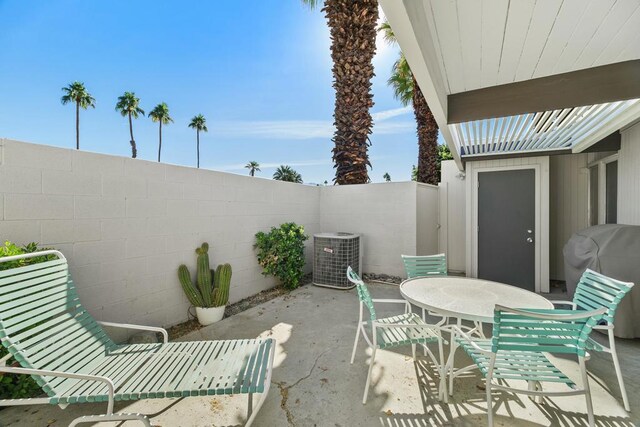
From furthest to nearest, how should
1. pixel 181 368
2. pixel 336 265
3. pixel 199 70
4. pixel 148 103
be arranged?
pixel 148 103, pixel 199 70, pixel 336 265, pixel 181 368

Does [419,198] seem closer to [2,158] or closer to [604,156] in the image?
→ [604,156]

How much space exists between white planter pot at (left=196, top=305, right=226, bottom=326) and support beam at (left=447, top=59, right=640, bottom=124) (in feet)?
12.3

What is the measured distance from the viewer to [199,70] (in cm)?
990

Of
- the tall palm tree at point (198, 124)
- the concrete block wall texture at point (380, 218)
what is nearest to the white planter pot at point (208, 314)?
the concrete block wall texture at point (380, 218)

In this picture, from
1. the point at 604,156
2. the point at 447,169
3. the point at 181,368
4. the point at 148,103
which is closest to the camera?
the point at 181,368

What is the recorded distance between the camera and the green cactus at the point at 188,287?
332 cm

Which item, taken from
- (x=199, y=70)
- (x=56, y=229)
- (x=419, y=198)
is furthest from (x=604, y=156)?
(x=199, y=70)

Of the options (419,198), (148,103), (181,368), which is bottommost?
(181,368)

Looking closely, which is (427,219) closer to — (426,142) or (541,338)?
(426,142)

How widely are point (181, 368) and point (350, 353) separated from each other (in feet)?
5.20

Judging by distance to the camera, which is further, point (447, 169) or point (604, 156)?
point (447, 169)

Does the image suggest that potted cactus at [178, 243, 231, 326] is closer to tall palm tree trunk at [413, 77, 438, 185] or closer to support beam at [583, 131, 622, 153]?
support beam at [583, 131, 622, 153]

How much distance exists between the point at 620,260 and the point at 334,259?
12.0 feet

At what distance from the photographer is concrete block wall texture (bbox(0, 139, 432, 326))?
221 cm
